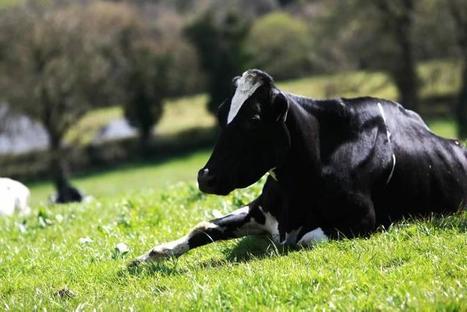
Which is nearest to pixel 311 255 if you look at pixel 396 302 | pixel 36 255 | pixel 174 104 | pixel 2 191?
pixel 396 302

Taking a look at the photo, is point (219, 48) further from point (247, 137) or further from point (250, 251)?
point (247, 137)

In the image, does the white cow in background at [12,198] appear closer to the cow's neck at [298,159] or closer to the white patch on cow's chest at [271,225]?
the white patch on cow's chest at [271,225]

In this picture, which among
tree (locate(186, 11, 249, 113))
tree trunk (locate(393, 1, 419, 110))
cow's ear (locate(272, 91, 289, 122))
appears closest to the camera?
cow's ear (locate(272, 91, 289, 122))

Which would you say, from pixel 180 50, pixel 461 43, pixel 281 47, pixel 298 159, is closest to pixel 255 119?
pixel 298 159

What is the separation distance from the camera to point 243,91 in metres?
6.73

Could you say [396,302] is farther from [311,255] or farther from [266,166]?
[266,166]

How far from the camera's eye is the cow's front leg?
7.06m

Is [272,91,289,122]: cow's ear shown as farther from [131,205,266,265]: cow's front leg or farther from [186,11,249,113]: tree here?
[186,11,249,113]: tree

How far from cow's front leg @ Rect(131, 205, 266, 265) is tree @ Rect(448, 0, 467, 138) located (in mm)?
42551

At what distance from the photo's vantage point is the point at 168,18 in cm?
8644

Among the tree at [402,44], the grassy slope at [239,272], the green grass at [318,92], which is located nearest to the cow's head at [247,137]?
the grassy slope at [239,272]

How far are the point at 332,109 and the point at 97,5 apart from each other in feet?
223

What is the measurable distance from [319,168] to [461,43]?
44415 mm

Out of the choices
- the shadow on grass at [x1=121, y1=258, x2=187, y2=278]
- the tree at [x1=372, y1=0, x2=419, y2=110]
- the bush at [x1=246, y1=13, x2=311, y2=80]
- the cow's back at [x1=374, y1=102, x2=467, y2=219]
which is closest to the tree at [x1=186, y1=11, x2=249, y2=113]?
the bush at [x1=246, y1=13, x2=311, y2=80]
